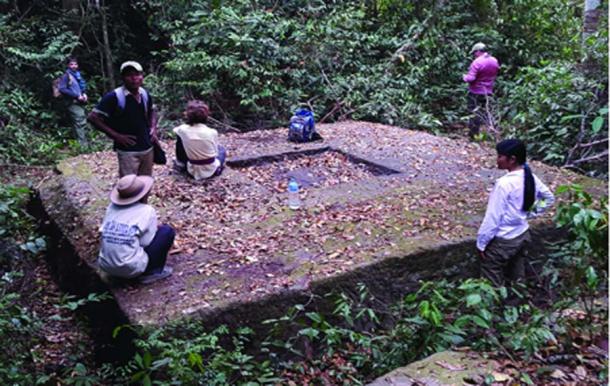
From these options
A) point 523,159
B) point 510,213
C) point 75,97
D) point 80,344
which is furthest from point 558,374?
point 75,97

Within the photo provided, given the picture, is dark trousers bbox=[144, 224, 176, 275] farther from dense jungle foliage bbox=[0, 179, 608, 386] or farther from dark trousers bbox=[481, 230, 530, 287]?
dark trousers bbox=[481, 230, 530, 287]

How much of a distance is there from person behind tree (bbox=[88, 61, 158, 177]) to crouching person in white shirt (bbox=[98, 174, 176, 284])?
3.41ft

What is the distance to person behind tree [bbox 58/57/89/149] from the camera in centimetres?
1041

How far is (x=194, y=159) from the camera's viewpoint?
668 cm

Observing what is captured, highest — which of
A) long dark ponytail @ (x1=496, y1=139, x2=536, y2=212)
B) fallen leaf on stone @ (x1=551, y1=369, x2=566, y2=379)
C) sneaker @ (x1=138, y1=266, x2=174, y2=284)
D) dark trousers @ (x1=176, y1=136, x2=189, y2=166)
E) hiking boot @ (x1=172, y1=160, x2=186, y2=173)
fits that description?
long dark ponytail @ (x1=496, y1=139, x2=536, y2=212)

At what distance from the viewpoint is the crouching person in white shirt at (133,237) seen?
4.14m

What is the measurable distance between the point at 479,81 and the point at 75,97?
717 cm

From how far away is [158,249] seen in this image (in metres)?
4.30

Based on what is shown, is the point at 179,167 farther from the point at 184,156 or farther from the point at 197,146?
the point at 197,146

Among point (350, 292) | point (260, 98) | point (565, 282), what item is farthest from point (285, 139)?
point (565, 282)

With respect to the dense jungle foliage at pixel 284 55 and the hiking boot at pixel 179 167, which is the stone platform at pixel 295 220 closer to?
the hiking boot at pixel 179 167

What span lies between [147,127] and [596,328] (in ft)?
13.4

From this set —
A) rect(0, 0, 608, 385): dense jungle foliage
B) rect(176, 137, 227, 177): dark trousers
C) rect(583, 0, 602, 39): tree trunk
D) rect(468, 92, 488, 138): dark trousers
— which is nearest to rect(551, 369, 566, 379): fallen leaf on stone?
rect(0, 0, 608, 385): dense jungle foliage

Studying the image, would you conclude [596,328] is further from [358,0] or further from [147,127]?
[358,0]
